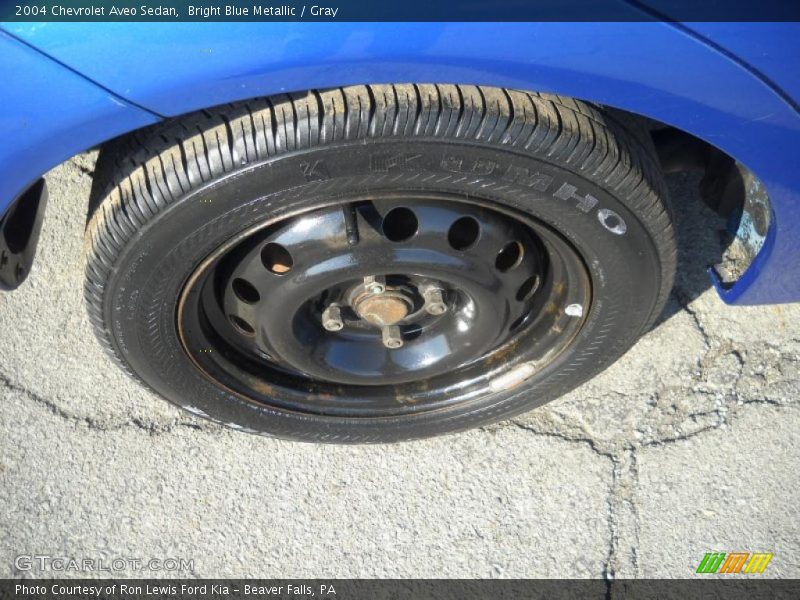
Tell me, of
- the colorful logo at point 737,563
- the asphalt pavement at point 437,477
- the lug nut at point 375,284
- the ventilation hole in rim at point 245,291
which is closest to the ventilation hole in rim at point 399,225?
the lug nut at point 375,284

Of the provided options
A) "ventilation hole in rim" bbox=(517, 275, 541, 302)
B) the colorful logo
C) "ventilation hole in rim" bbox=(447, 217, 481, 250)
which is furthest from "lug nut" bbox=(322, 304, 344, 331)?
the colorful logo

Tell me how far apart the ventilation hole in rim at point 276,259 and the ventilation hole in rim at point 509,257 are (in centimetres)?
51

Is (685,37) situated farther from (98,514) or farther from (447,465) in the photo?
(98,514)

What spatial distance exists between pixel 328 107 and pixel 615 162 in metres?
0.60

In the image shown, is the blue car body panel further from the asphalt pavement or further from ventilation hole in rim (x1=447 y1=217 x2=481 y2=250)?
the asphalt pavement

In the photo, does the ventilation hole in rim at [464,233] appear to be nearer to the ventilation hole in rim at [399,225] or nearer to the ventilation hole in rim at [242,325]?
the ventilation hole in rim at [399,225]

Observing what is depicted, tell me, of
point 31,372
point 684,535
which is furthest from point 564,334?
point 31,372

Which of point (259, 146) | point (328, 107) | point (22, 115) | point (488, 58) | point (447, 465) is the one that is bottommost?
point (447, 465)

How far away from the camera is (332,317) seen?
2051 mm

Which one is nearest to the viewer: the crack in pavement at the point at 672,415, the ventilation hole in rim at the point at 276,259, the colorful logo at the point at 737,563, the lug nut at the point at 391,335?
the ventilation hole in rim at the point at 276,259

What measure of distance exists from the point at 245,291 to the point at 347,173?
58 cm

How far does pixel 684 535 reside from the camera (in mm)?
2318

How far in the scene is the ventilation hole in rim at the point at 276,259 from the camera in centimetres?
189

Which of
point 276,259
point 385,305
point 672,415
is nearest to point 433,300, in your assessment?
point 385,305
